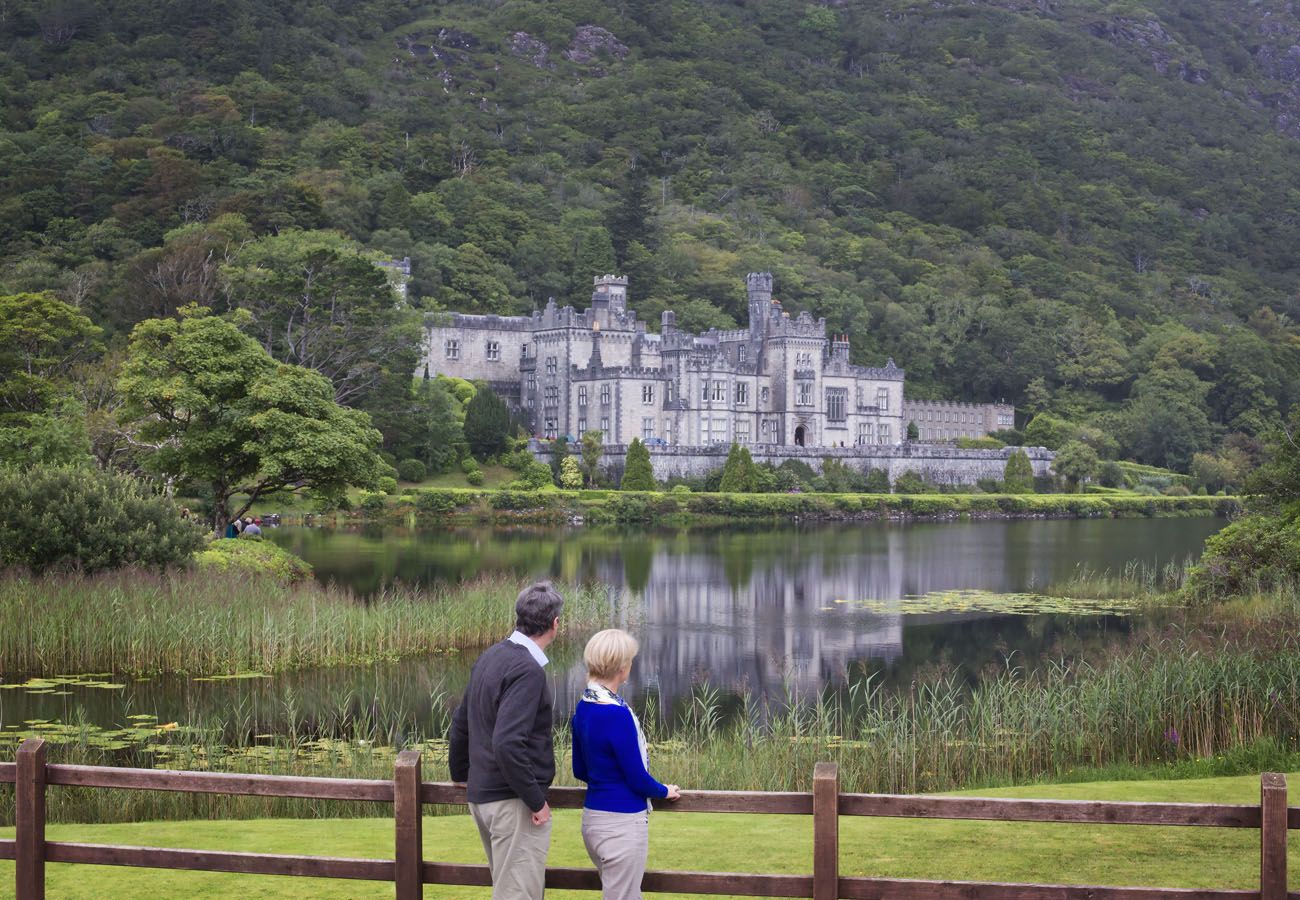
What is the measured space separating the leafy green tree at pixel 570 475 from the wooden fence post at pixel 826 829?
65.3 metres

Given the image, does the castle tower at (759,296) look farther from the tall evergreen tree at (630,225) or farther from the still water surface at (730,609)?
the still water surface at (730,609)

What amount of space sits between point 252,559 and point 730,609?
10090 millimetres

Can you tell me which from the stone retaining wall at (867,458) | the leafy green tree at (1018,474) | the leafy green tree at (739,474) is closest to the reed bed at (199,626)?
the leafy green tree at (739,474)

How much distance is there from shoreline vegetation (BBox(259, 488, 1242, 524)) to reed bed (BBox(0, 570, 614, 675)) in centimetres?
3078

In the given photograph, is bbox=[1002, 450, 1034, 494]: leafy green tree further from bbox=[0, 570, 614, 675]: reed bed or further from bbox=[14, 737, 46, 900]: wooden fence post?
bbox=[14, 737, 46, 900]: wooden fence post

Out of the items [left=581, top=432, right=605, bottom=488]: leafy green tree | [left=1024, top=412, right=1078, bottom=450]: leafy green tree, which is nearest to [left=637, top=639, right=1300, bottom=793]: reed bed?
[left=581, top=432, right=605, bottom=488]: leafy green tree

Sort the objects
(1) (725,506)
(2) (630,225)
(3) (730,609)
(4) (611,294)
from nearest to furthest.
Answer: (3) (730,609)
(1) (725,506)
(4) (611,294)
(2) (630,225)

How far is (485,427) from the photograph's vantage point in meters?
74.3

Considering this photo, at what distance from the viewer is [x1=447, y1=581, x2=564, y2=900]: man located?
Answer: 821cm

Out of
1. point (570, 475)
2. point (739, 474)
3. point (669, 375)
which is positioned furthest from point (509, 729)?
point (669, 375)

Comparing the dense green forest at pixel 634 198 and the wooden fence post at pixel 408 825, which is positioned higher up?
the dense green forest at pixel 634 198

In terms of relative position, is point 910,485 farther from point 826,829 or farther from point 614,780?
point 614,780

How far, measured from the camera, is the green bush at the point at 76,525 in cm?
2492

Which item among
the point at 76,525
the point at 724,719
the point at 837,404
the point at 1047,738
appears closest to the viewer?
the point at 1047,738
